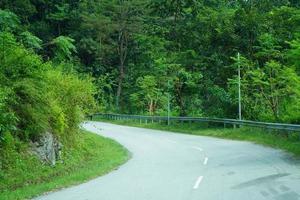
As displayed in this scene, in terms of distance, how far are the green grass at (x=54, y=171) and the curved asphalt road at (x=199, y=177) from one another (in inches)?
24.5

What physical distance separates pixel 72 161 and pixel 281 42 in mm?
23672

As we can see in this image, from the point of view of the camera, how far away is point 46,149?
63.4 ft

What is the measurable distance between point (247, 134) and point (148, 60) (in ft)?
122

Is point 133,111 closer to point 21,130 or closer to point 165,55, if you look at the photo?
point 165,55

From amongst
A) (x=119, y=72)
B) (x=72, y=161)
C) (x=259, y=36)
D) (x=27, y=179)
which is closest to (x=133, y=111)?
(x=119, y=72)

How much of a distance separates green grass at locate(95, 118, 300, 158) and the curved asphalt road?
1.15 meters

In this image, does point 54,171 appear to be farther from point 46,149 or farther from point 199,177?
point 199,177

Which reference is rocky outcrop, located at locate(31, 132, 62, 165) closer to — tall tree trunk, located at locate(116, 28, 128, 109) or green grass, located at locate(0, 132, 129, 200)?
green grass, located at locate(0, 132, 129, 200)

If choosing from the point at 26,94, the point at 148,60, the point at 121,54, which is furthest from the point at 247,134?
the point at 121,54

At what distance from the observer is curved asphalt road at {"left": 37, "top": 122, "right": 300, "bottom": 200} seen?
13133 millimetres

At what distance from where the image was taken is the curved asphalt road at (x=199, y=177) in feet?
43.1

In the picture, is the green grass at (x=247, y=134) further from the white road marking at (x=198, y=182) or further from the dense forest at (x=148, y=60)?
the white road marking at (x=198, y=182)

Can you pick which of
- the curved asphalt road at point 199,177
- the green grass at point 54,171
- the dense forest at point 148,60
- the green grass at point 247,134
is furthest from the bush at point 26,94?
the green grass at point 247,134

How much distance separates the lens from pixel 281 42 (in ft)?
131
